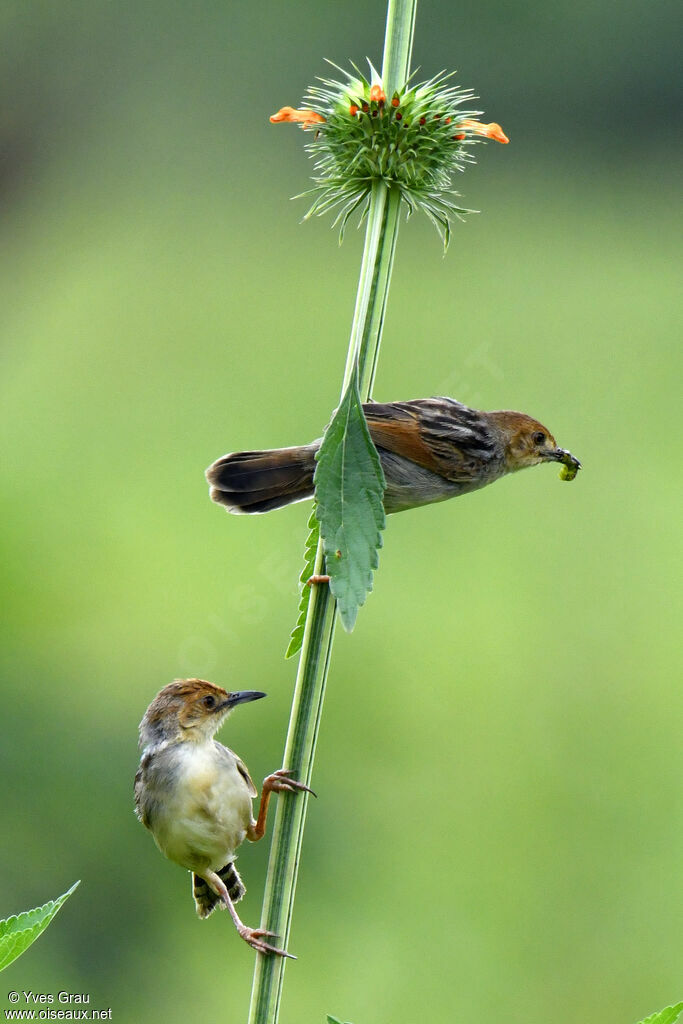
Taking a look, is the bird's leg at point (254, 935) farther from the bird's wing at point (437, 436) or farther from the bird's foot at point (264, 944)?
the bird's wing at point (437, 436)

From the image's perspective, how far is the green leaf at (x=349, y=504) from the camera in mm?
1245

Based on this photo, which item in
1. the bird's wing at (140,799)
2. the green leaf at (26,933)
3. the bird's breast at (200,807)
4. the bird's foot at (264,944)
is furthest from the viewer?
the bird's wing at (140,799)

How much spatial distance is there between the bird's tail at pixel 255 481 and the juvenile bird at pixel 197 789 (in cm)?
34

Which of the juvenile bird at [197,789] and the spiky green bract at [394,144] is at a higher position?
the spiky green bract at [394,144]

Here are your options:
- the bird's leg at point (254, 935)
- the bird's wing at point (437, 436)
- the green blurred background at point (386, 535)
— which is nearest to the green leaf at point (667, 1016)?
the bird's leg at point (254, 935)

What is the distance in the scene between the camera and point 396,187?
1.68 m

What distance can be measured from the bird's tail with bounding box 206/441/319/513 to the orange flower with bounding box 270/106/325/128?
0.59m

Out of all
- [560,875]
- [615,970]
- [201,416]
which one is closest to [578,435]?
[201,416]

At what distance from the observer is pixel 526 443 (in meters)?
2.45

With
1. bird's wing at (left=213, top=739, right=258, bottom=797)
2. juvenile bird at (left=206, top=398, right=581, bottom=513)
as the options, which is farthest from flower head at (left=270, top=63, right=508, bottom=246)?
bird's wing at (left=213, top=739, right=258, bottom=797)

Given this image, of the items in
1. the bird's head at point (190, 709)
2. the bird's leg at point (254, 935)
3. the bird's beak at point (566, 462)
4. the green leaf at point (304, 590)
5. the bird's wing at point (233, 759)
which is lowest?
the bird's leg at point (254, 935)

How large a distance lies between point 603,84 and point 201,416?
5.68 meters

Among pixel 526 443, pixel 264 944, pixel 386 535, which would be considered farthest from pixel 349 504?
pixel 386 535

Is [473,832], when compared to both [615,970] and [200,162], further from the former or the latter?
[200,162]
